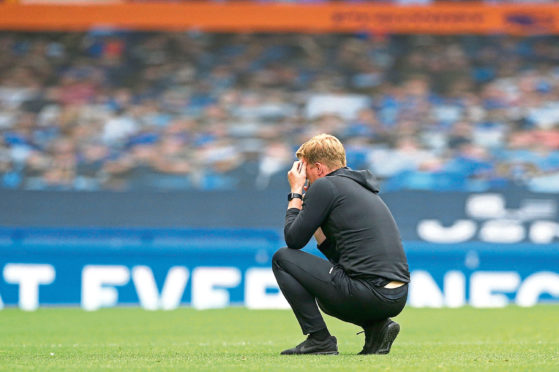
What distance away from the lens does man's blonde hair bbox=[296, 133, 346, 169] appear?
5152 mm

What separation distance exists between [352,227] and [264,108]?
1051 cm

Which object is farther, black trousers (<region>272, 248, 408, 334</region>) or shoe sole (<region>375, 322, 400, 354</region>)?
shoe sole (<region>375, 322, 400, 354</region>)

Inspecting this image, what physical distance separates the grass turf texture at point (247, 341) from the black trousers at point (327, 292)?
0.24 m

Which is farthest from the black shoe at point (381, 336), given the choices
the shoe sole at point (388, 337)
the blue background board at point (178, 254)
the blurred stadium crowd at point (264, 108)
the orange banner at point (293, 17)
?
the orange banner at point (293, 17)

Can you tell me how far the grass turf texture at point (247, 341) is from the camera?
486cm

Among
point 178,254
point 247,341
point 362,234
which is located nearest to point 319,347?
point 362,234

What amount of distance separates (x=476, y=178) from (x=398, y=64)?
2.68m

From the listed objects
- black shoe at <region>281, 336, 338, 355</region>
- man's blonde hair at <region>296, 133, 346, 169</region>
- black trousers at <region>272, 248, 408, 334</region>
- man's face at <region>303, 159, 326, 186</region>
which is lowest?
black shoe at <region>281, 336, 338, 355</region>

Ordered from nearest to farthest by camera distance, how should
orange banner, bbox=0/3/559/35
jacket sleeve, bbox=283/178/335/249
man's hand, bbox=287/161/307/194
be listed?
jacket sleeve, bbox=283/178/335/249, man's hand, bbox=287/161/307/194, orange banner, bbox=0/3/559/35

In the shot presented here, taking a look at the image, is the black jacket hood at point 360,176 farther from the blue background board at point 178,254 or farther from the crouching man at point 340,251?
the blue background board at point 178,254

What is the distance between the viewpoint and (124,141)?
49.1ft

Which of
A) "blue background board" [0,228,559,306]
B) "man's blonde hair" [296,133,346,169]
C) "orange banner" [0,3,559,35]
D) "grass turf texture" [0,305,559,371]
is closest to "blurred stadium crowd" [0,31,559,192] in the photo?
"orange banner" [0,3,559,35]

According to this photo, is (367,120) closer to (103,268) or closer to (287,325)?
(103,268)

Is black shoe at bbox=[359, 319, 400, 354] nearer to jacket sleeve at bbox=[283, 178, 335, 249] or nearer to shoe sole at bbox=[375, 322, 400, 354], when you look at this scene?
shoe sole at bbox=[375, 322, 400, 354]
